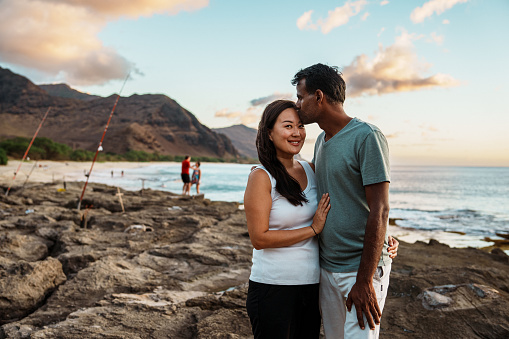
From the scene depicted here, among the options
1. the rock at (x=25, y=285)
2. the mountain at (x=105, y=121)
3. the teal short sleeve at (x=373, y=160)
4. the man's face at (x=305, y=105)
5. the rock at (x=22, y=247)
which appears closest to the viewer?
the teal short sleeve at (x=373, y=160)

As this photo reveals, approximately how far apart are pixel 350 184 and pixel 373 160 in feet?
0.63

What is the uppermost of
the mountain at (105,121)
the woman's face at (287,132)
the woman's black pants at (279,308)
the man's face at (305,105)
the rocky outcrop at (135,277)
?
the mountain at (105,121)

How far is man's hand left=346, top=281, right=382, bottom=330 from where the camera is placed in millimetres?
1856

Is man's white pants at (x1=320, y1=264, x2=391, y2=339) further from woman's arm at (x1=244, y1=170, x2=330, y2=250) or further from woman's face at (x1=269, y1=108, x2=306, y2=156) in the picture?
woman's face at (x1=269, y1=108, x2=306, y2=156)

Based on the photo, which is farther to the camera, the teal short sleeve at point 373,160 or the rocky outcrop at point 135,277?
the rocky outcrop at point 135,277

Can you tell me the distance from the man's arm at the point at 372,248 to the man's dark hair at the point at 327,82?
2.00ft

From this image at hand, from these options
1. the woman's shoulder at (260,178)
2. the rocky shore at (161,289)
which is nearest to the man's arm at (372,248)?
the woman's shoulder at (260,178)

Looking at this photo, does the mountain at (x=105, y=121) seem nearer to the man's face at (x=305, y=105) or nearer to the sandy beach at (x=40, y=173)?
the sandy beach at (x=40, y=173)

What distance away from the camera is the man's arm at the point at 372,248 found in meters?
1.84

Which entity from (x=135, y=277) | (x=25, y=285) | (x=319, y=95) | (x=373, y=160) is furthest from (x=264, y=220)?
(x=25, y=285)

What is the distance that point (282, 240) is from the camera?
2.00 meters

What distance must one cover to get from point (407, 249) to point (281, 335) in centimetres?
641

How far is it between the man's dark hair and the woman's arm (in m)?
0.61

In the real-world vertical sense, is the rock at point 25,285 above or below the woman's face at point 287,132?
below
